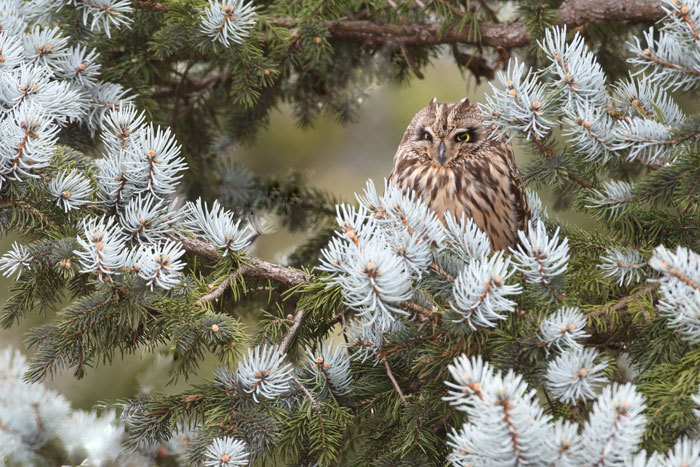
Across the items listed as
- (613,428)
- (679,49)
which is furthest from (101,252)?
(679,49)

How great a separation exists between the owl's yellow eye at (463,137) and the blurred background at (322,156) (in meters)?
0.42

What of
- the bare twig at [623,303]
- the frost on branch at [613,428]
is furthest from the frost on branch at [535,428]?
the bare twig at [623,303]

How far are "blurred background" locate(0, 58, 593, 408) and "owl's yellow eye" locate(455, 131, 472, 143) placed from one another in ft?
1.38

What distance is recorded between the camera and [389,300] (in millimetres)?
1210

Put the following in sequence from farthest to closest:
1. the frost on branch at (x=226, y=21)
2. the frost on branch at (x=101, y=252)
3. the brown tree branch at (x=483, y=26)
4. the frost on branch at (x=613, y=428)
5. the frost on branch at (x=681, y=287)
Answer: the brown tree branch at (x=483, y=26) → the frost on branch at (x=226, y=21) → the frost on branch at (x=101, y=252) → the frost on branch at (x=681, y=287) → the frost on branch at (x=613, y=428)

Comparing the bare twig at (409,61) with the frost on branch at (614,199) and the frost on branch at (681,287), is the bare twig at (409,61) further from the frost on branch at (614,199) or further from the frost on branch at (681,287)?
the frost on branch at (681,287)

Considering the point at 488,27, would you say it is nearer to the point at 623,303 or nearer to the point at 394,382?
the point at 623,303

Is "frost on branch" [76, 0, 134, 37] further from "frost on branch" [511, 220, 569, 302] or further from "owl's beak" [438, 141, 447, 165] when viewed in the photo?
"frost on branch" [511, 220, 569, 302]

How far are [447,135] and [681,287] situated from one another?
1.51 metres

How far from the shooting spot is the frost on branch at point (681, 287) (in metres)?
1.12

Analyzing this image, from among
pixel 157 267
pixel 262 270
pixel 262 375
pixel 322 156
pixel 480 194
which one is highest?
pixel 322 156

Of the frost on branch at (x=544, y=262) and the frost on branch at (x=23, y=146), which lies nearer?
the frost on branch at (x=544, y=262)

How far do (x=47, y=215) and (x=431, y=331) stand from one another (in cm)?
87

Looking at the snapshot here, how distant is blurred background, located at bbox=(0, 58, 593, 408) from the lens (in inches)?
111
